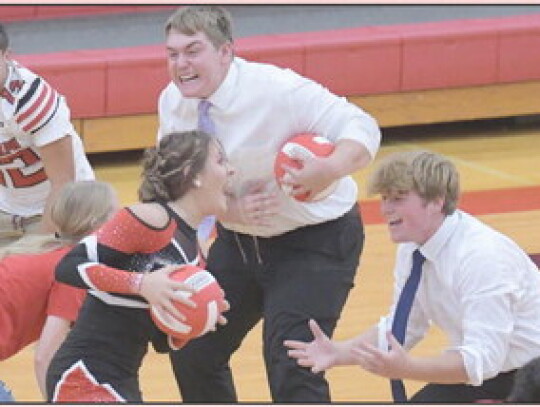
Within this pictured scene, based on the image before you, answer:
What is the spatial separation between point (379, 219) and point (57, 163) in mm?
3147

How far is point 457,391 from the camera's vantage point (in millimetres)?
4562

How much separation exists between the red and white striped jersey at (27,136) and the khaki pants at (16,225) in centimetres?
3

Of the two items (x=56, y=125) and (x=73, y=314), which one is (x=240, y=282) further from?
(x=56, y=125)

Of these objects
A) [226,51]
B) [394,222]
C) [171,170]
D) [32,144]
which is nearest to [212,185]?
[171,170]

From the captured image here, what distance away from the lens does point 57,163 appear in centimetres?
545

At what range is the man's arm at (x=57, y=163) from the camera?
5.42 metres

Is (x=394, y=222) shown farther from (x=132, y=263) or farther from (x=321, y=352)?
(x=132, y=263)

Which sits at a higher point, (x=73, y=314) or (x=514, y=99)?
(x=73, y=314)

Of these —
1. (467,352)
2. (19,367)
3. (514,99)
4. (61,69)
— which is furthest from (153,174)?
(514,99)

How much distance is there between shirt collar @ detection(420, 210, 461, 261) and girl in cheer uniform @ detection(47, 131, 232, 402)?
612mm

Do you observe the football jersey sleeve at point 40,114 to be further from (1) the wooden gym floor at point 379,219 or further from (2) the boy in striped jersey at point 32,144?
(1) the wooden gym floor at point 379,219

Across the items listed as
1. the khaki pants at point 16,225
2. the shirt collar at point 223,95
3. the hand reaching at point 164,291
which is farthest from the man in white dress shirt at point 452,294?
the khaki pants at point 16,225

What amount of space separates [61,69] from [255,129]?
4.62m

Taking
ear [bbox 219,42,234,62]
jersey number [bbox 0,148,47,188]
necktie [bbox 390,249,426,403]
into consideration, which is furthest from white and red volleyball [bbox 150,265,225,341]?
jersey number [bbox 0,148,47,188]
